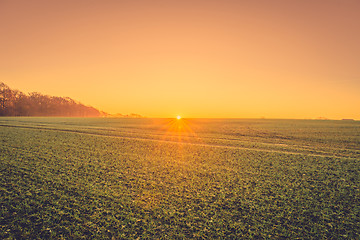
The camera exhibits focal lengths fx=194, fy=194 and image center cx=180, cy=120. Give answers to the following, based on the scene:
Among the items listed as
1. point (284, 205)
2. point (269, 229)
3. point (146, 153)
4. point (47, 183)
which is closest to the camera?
point (269, 229)

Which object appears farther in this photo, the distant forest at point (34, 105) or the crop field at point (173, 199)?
the distant forest at point (34, 105)

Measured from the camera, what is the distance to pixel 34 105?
335ft

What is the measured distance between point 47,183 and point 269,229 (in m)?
7.72

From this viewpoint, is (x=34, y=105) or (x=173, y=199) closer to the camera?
(x=173, y=199)

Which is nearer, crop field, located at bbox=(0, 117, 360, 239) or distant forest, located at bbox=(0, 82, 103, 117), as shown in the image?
crop field, located at bbox=(0, 117, 360, 239)

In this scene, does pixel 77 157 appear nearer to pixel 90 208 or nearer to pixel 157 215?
pixel 90 208

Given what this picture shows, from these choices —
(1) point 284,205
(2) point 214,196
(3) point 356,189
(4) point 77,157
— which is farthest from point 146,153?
(3) point 356,189

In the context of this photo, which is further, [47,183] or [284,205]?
[47,183]

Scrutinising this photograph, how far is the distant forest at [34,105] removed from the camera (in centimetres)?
9094

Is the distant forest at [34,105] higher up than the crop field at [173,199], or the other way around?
the distant forest at [34,105]

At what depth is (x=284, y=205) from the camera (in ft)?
20.8

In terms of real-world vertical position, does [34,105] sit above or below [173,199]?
above

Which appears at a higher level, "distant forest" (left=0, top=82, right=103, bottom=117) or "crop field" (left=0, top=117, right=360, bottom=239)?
"distant forest" (left=0, top=82, right=103, bottom=117)

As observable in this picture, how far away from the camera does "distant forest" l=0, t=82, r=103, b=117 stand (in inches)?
3580
